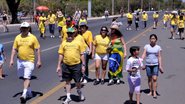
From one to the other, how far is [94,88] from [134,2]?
139 meters

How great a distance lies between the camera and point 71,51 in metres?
8.52

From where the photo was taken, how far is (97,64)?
35.8 ft

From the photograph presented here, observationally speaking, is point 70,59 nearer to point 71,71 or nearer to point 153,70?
point 71,71

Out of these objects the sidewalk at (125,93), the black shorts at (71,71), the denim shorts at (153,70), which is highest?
the black shorts at (71,71)

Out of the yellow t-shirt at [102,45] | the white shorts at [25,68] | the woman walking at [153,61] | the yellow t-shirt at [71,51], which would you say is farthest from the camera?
the yellow t-shirt at [102,45]

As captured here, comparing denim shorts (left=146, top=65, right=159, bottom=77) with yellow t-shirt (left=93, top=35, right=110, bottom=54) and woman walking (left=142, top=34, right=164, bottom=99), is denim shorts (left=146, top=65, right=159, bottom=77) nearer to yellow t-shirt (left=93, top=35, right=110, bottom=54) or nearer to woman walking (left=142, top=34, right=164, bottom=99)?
woman walking (left=142, top=34, right=164, bottom=99)

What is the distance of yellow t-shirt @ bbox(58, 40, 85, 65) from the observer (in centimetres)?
852

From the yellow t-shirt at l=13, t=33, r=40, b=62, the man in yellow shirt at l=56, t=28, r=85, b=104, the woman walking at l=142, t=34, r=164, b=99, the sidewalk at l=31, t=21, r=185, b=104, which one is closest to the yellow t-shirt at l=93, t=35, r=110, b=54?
the sidewalk at l=31, t=21, r=185, b=104

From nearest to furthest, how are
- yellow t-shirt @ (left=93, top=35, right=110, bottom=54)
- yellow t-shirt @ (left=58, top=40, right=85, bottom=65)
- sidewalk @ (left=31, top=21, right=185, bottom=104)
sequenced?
yellow t-shirt @ (left=58, top=40, right=85, bottom=65) < sidewalk @ (left=31, top=21, right=185, bottom=104) < yellow t-shirt @ (left=93, top=35, right=110, bottom=54)

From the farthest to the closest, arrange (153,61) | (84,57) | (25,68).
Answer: (84,57), (153,61), (25,68)

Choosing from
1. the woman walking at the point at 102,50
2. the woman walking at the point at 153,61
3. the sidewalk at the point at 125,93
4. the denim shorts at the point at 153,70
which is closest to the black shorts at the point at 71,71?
the sidewalk at the point at 125,93

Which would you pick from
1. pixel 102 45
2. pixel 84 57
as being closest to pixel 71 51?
pixel 84 57

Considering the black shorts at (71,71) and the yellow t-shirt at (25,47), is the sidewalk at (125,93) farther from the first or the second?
the yellow t-shirt at (25,47)

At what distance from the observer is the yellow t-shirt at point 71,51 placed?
8.52 meters
